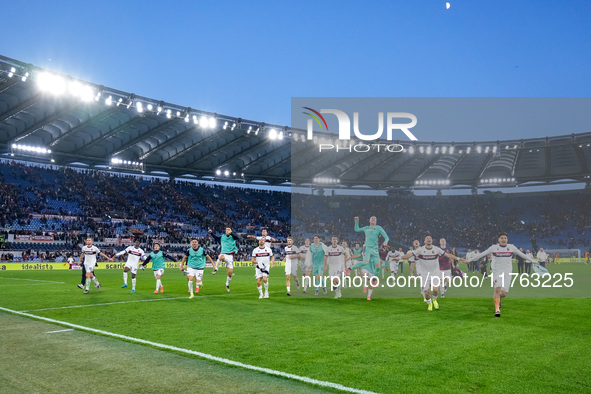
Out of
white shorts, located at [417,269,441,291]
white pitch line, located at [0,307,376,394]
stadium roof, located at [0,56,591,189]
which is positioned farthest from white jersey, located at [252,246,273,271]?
stadium roof, located at [0,56,591,189]

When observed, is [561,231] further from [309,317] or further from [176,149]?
[309,317]

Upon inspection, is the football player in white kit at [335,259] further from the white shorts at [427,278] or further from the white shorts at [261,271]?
the white shorts at [427,278]

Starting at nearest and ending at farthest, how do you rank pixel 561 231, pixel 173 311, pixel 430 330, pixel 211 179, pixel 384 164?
pixel 430 330
pixel 173 311
pixel 561 231
pixel 384 164
pixel 211 179

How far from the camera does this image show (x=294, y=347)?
7902 mm

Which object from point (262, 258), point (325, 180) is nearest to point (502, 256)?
point (262, 258)

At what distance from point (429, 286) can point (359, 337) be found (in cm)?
473

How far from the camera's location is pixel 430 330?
9.48m

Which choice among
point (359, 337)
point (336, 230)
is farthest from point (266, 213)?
point (359, 337)

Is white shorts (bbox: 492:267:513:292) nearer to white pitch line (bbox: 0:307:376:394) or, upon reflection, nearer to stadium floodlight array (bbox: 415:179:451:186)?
white pitch line (bbox: 0:307:376:394)

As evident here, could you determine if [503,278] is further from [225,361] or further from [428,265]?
[225,361]

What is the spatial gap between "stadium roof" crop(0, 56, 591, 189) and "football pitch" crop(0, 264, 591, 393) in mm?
25902

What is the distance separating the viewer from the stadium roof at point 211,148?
36.3 meters

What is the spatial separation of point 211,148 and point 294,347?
44.1 m

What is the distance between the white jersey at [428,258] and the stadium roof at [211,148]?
81.1 ft
